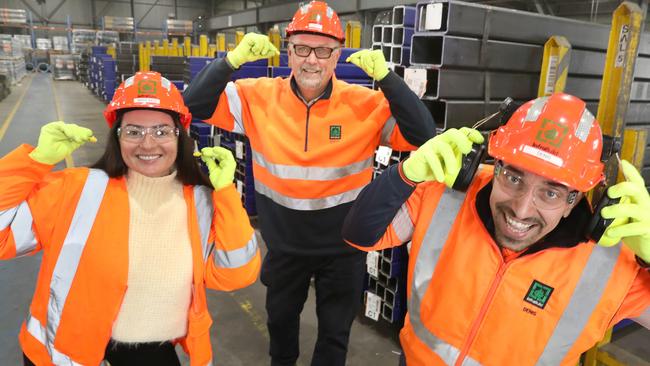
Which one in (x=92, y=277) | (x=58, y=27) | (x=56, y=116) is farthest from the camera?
(x=58, y=27)

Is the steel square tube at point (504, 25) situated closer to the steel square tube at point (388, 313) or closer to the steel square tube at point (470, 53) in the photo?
the steel square tube at point (470, 53)

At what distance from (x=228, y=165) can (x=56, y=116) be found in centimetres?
1282

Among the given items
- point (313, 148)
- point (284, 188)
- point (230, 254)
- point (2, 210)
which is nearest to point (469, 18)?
point (313, 148)

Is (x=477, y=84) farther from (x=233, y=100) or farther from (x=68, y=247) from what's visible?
(x=68, y=247)

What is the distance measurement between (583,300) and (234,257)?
1245mm

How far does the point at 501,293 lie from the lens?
148 centimetres

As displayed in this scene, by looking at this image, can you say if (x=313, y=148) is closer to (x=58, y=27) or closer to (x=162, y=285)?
(x=162, y=285)

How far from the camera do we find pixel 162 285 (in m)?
1.78

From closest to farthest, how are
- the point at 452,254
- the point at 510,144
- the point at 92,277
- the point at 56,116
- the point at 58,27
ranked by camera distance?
the point at 510,144 → the point at 452,254 → the point at 92,277 → the point at 56,116 → the point at 58,27

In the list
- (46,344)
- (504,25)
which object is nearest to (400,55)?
(504,25)

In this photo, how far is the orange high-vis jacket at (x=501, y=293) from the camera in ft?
4.67

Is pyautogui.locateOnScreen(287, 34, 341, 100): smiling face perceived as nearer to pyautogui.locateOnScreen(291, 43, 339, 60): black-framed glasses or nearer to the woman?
pyautogui.locateOnScreen(291, 43, 339, 60): black-framed glasses

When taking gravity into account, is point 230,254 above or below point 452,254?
below

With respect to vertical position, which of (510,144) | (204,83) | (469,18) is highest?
(469,18)
